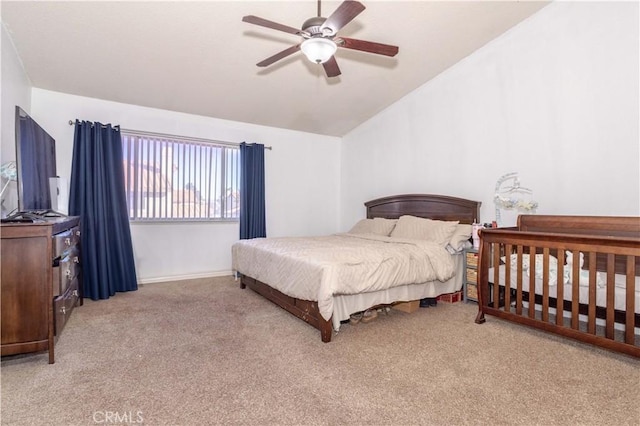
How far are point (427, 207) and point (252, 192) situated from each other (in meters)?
2.54

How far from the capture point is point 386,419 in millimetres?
1484

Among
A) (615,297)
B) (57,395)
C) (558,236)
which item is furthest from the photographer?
(558,236)

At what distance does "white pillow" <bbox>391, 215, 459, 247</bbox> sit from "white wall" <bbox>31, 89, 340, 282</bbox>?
6.31 ft

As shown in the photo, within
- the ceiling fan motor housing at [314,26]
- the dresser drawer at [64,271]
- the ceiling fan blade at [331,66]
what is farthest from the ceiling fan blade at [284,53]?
the dresser drawer at [64,271]

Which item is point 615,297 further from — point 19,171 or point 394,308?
point 19,171

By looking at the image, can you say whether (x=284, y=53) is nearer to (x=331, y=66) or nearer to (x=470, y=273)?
(x=331, y=66)

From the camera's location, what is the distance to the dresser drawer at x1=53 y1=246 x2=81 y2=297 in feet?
7.04

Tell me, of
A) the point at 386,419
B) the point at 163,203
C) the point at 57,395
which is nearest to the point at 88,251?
the point at 163,203

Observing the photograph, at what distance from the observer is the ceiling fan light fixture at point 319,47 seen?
2131 mm

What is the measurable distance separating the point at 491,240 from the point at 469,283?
82cm

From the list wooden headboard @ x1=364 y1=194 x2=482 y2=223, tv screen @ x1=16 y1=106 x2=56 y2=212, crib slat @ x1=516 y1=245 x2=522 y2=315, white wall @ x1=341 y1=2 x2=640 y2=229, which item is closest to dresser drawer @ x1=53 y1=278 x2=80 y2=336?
tv screen @ x1=16 y1=106 x2=56 y2=212

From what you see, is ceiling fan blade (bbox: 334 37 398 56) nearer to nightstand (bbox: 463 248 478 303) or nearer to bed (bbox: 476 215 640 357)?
bed (bbox: 476 215 640 357)

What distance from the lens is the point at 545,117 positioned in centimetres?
305

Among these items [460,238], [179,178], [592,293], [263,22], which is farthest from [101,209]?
[592,293]
